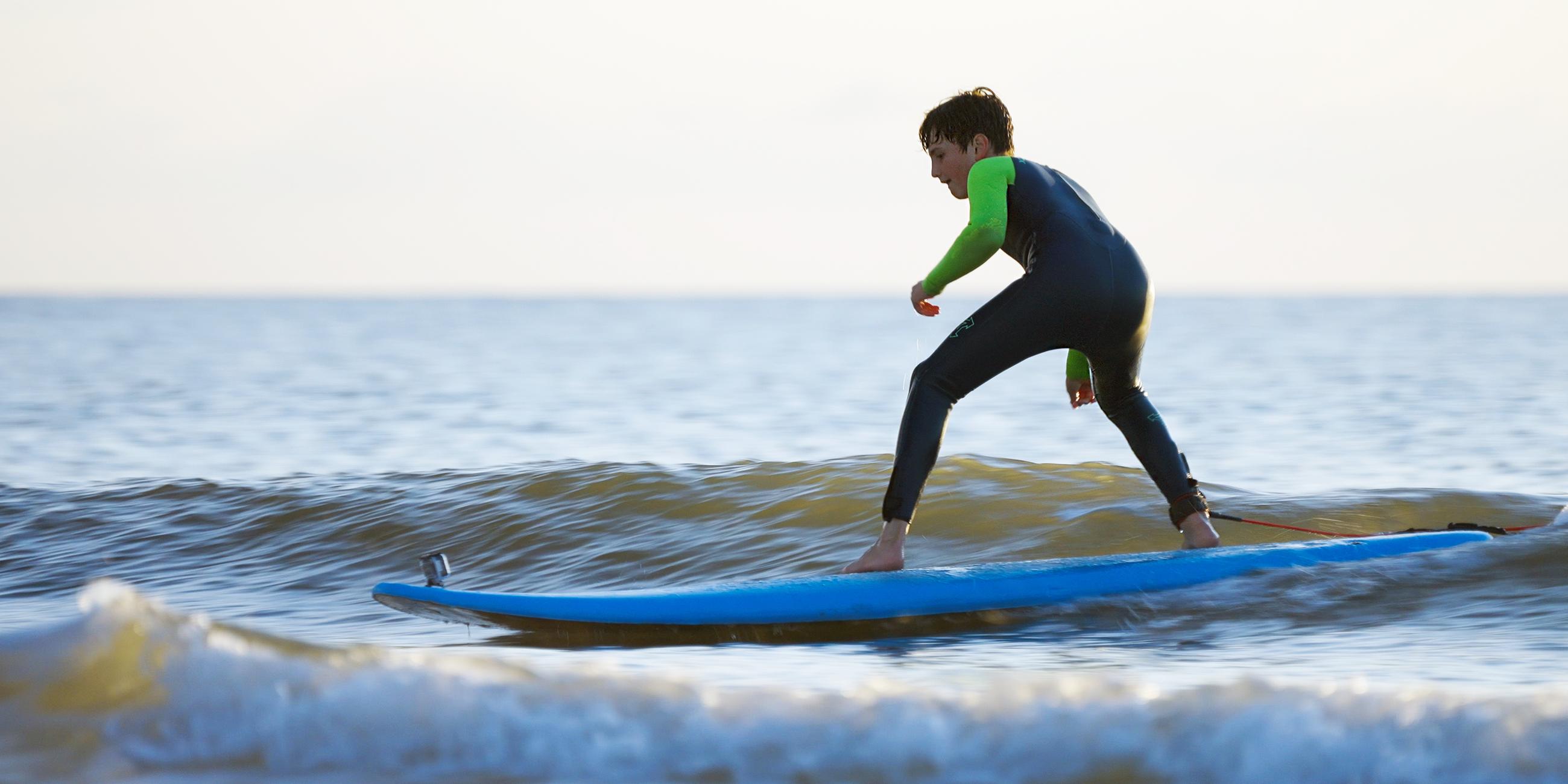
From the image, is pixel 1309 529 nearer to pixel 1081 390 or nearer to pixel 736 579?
pixel 1081 390

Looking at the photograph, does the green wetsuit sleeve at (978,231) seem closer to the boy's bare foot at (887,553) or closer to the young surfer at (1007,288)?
the young surfer at (1007,288)

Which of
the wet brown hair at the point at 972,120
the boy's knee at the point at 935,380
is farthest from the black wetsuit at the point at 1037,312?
the wet brown hair at the point at 972,120

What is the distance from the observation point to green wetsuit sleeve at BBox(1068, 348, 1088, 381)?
453cm

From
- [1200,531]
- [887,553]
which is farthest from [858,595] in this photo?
[1200,531]

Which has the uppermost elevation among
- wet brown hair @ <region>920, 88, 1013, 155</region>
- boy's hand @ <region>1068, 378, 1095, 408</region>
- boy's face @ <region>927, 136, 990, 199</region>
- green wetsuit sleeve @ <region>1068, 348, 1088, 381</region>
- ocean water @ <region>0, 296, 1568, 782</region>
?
wet brown hair @ <region>920, 88, 1013, 155</region>

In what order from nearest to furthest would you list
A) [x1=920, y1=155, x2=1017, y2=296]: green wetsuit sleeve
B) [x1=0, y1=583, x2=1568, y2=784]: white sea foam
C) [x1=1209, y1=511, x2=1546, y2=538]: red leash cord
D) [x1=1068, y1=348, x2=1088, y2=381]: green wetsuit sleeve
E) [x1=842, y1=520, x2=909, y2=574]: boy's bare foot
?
[x1=0, y1=583, x2=1568, y2=784]: white sea foam → [x1=920, y1=155, x2=1017, y2=296]: green wetsuit sleeve → [x1=842, y1=520, x2=909, y2=574]: boy's bare foot → [x1=1068, y1=348, x2=1088, y2=381]: green wetsuit sleeve → [x1=1209, y1=511, x2=1546, y2=538]: red leash cord

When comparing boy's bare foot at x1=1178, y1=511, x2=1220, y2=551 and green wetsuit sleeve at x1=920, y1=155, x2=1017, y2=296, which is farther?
boy's bare foot at x1=1178, y1=511, x2=1220, y2=551

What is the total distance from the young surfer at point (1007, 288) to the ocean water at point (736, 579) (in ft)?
1.86

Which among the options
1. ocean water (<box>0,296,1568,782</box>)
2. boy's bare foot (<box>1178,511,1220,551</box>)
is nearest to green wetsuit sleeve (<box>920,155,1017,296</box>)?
ocean water (<box>0,296,1568,782</box>)

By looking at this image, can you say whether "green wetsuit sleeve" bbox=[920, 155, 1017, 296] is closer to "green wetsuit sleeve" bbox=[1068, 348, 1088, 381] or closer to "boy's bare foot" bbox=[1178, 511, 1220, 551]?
"green wetsuit sleeve" bbox=[1068, 348, 1088, 381]

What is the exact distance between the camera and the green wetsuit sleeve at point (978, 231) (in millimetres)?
3990

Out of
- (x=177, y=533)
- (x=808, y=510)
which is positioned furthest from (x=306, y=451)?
(x=808, y=510)

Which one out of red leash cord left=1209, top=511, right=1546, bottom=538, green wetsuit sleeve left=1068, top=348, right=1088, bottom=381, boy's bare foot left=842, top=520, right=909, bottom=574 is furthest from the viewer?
red leash cord left=1209, top=511, right=1546, bottom=538

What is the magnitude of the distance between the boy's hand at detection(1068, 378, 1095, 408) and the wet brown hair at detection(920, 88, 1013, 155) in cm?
80
